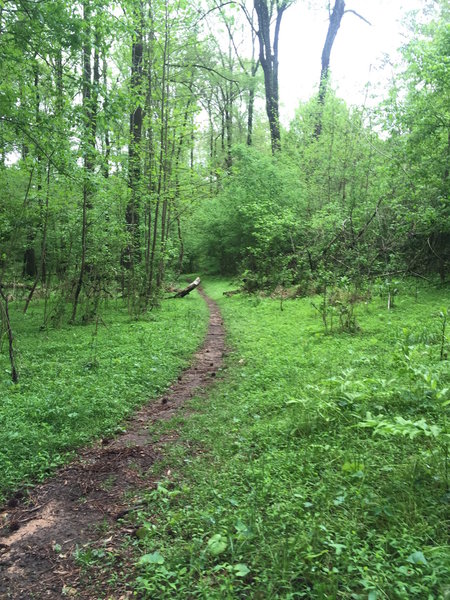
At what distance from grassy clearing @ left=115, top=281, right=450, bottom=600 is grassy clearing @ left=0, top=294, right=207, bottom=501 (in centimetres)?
114

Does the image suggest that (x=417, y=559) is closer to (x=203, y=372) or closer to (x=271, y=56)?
(x=203, y=372)

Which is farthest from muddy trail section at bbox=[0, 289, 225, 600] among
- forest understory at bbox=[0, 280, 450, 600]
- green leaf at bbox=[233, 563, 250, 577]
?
green leaf at bbox=[233, 563, 250, 577]

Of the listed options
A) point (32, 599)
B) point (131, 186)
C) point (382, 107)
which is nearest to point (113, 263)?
point (131, 186)

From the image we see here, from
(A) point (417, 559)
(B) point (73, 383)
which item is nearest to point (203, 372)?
(B) point (73, 383)

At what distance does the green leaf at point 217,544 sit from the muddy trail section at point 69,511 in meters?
0.91

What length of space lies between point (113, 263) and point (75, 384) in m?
6.99

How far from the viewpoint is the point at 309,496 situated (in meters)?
2.88

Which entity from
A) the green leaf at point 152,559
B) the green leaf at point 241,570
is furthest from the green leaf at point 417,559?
the green leaf at point 152,559

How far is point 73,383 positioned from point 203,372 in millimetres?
2208

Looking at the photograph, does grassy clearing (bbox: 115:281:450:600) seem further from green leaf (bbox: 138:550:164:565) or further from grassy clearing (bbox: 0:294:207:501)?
grassy clearing (bbox: 0:294:207:501)

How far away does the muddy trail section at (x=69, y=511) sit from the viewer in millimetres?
2500

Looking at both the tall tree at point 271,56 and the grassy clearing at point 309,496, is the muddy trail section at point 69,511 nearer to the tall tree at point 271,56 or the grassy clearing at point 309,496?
the grassy clearing at point 309,496

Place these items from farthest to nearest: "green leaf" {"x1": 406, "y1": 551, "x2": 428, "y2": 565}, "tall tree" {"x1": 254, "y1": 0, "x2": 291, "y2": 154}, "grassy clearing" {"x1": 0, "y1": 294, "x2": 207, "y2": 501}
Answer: "tall tree" {"x1": 254, "y1": 0, "x2": 291, "y2": 154} < "grassy clearing" {"x1": 0, "y1": 294, "x2": 207, "y2": 501} < "green leaf" {"x1": 406, "y1": 551, "x2": 428, "y2": 565}

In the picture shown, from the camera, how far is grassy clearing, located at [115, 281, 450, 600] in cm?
220
